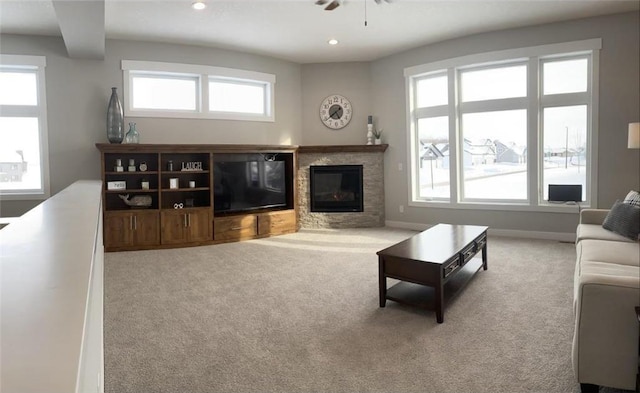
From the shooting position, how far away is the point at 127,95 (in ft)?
17.9

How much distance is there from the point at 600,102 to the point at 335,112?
3.70 meters

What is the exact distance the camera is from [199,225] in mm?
5484

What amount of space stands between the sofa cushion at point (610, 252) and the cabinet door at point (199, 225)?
428 centimetres

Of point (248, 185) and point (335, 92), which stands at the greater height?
point (335, 92)

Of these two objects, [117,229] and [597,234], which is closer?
[597,234]

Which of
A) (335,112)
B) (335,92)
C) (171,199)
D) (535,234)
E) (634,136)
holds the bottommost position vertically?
(535,234)

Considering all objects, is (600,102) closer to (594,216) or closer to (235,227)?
(594,216)

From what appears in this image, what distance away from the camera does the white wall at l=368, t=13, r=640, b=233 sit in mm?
4828

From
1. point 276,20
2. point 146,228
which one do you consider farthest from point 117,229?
point 276,20

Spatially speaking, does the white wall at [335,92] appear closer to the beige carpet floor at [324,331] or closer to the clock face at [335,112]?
the clock face at [335,112]

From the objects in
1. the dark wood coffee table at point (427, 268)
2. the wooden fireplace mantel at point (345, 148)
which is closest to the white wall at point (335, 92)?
the wooden fireplace mantel at point (345, 148)

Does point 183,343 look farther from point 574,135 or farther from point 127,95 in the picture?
point 574,135

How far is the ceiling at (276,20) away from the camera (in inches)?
170

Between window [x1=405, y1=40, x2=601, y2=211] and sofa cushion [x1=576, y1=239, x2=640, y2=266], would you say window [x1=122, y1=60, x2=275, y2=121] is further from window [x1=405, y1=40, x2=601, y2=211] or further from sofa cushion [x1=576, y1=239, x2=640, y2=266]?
sofa cushion [x1=576, y1=239, x2=640, y2=266]
